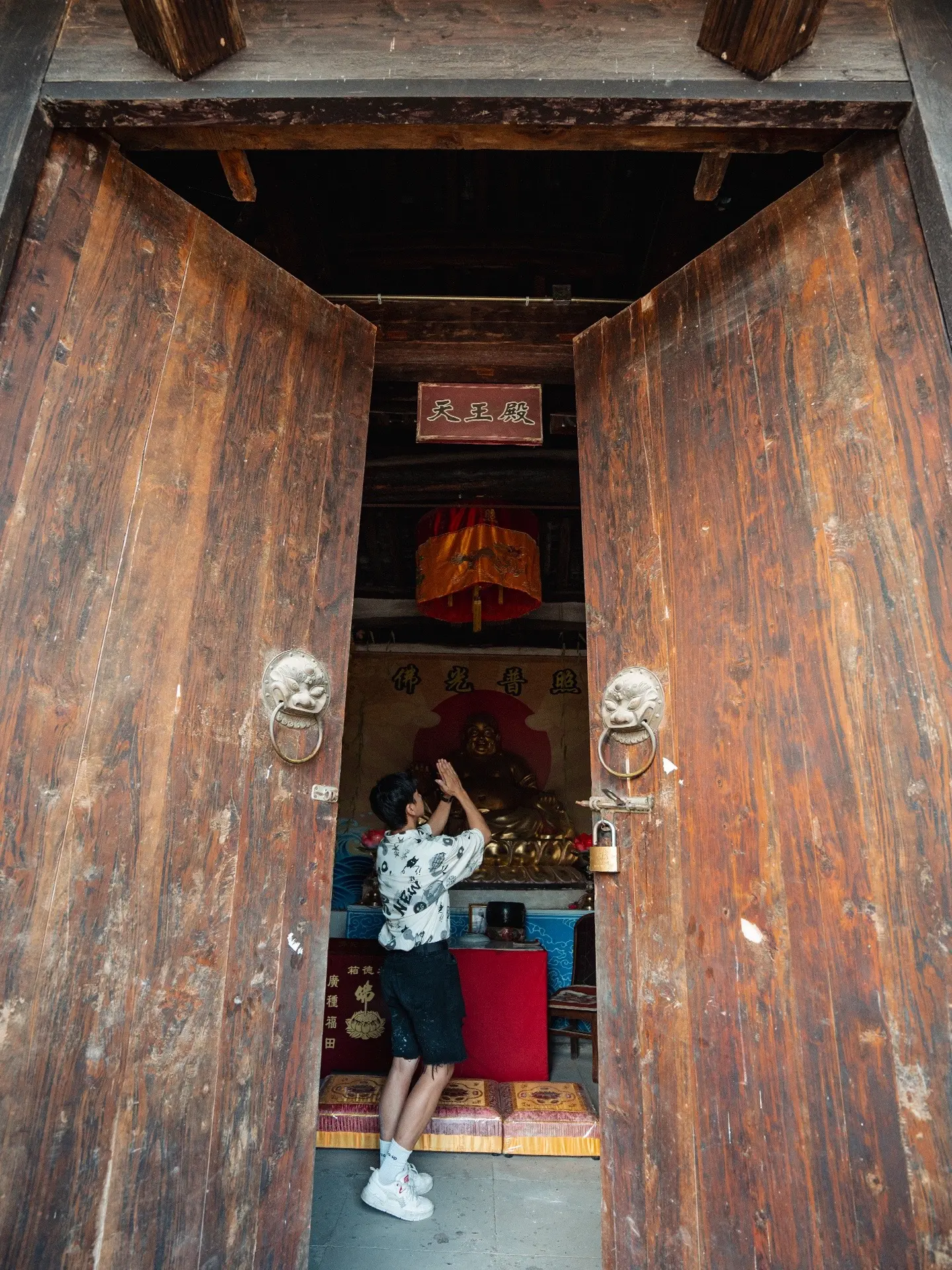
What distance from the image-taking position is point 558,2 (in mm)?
1915

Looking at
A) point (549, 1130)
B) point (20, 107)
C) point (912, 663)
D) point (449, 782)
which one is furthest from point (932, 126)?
point (549, 1130)

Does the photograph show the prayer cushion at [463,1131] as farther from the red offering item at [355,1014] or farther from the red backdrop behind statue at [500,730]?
the red backdrop behind statue at [500,730]

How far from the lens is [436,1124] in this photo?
10.6 feet

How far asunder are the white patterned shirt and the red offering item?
0.89 m

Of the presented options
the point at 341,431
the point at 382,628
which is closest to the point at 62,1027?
the point at 341,431

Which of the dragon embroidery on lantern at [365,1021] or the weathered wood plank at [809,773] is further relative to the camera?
the dragon embroidery on lantern at [365,1021]

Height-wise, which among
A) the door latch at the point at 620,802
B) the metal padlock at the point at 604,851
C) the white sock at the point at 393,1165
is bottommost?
the white sock at the point at 393,1165

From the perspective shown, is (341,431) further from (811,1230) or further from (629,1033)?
(811,1230)

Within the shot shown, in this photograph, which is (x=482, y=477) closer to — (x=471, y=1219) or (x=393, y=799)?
(x=393, y=799)

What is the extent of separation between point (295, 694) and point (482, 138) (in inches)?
60.9

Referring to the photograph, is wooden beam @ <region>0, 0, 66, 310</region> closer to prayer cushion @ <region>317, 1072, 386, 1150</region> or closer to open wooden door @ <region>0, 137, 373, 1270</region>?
open wooden door @ <region>0, 137, 373, 1270</region>

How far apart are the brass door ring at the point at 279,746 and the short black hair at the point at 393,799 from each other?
53.4 inches

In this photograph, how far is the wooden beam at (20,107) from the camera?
65.3 inches

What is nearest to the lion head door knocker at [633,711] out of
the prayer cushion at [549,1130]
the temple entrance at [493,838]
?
the temple entrance at [493,838]
